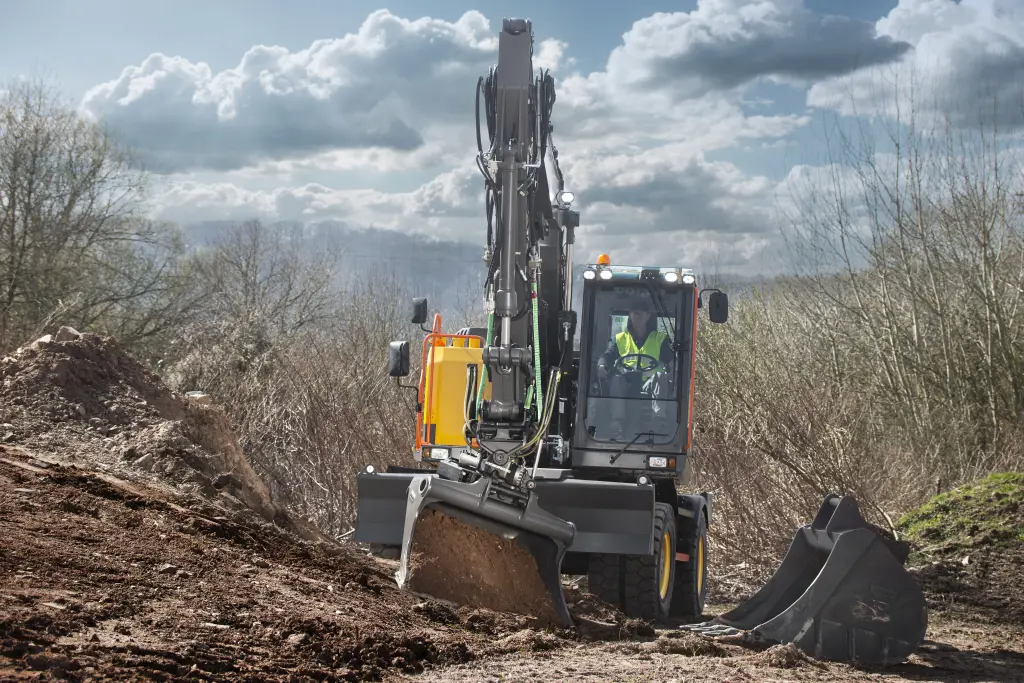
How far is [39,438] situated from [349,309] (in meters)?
17.2

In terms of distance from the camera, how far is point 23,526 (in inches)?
270

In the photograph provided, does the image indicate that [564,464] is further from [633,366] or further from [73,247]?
[73,247]

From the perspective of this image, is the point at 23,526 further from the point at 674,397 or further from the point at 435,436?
the point at 674,397

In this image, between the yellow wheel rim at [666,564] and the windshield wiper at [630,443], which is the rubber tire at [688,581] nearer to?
the yellow wheel rim at [666,564]

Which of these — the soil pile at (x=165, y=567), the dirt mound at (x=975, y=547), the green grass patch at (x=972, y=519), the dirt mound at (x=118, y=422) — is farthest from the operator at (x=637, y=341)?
the green grass patch at (x=972, y=519)

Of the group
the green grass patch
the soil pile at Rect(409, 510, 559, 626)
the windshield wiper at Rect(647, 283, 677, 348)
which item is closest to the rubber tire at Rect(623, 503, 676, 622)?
the soil pile at Rect(409, 510, 559, 626)

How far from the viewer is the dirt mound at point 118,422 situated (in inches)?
364

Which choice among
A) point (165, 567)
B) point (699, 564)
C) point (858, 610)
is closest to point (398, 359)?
point (165, 567)

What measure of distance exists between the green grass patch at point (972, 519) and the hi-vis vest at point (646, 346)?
4144mm

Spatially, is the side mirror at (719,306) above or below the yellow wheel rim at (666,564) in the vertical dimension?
above

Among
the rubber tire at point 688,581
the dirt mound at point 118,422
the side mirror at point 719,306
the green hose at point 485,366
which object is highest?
the side mirror at point 719,306

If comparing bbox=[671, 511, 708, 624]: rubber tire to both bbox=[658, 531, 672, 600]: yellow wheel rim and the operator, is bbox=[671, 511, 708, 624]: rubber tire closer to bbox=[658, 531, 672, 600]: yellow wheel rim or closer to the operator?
bbox=[658, 531, 672, 600]: yellow wheel rim

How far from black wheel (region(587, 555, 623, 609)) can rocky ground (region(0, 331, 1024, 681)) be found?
0.15 metres

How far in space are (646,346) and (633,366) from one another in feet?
0.63
